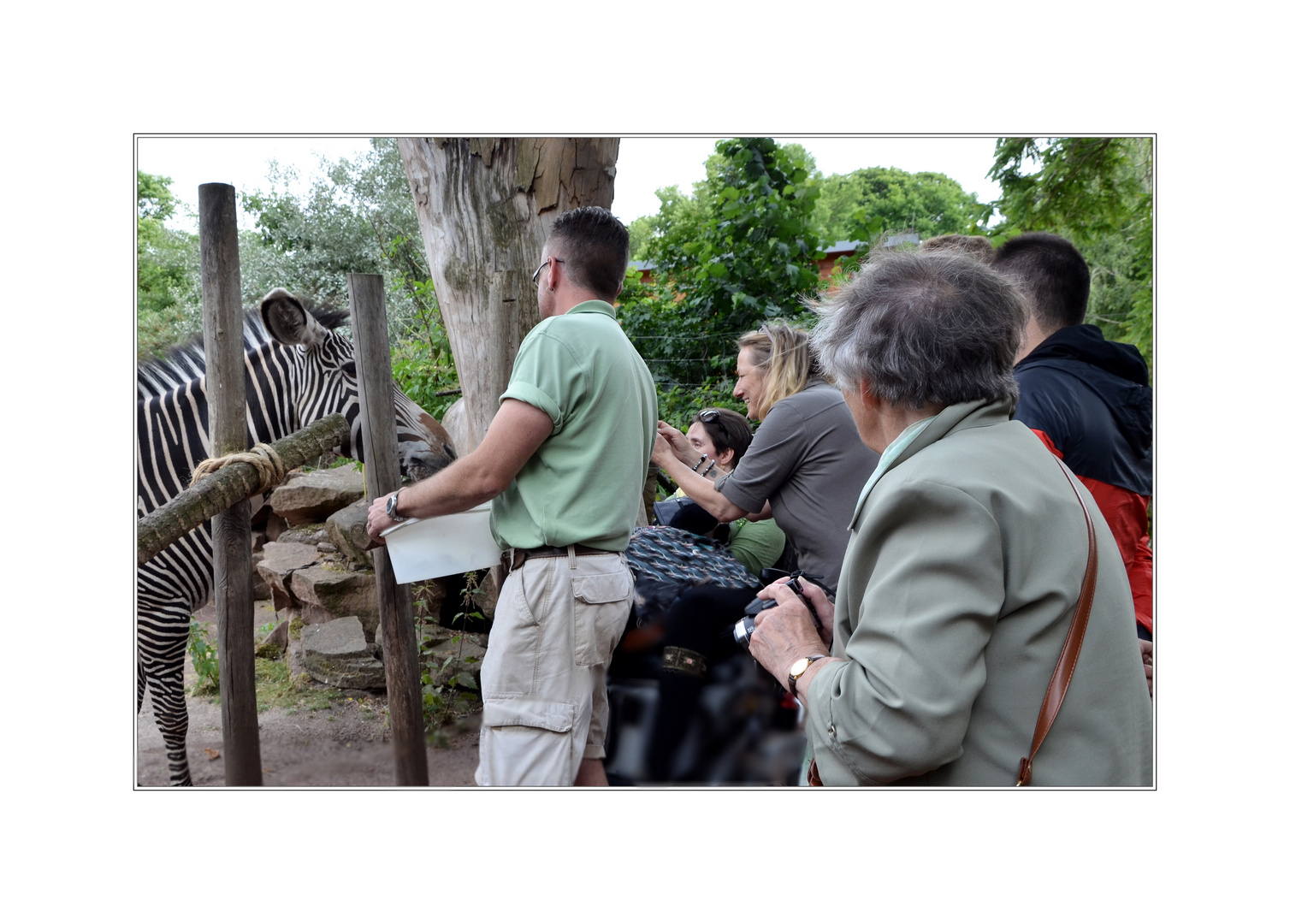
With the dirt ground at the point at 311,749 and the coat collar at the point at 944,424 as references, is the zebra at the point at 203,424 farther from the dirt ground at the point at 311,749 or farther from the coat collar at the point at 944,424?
the coat collar at the point at 944,424

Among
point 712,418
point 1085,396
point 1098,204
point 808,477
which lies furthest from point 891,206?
point 1085,396

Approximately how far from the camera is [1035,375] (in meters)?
2.03

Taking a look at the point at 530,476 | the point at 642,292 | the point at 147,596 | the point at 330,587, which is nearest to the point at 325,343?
the point at 147,596

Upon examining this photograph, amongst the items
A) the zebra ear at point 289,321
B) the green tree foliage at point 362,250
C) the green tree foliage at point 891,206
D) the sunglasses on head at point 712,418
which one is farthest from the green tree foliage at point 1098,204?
the green tree foliage at point 362,250

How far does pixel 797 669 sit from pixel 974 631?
33 centimetres

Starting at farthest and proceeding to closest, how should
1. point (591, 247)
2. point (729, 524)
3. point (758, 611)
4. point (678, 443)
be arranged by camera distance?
1. point (729, 524)
2. point (678, 443)
3. point (591, 247)
4. point (758, 611)

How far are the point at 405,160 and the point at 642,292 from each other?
2985mm

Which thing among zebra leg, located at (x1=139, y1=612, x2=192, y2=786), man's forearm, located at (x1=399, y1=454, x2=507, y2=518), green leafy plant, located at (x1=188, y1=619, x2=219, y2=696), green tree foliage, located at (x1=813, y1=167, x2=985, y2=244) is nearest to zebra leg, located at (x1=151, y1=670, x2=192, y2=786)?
zebra leg, located at (x1=139, y1=612, x2=192, y2=786)

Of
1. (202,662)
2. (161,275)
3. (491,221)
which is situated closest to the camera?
(161,275)

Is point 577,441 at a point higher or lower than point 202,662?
higher

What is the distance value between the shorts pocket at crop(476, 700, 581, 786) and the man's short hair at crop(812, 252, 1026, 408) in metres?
1.26

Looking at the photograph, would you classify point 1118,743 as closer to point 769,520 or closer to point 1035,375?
point 1035,375

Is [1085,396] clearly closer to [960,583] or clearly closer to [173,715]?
[960,583]

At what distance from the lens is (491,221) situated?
2771 millimetres
